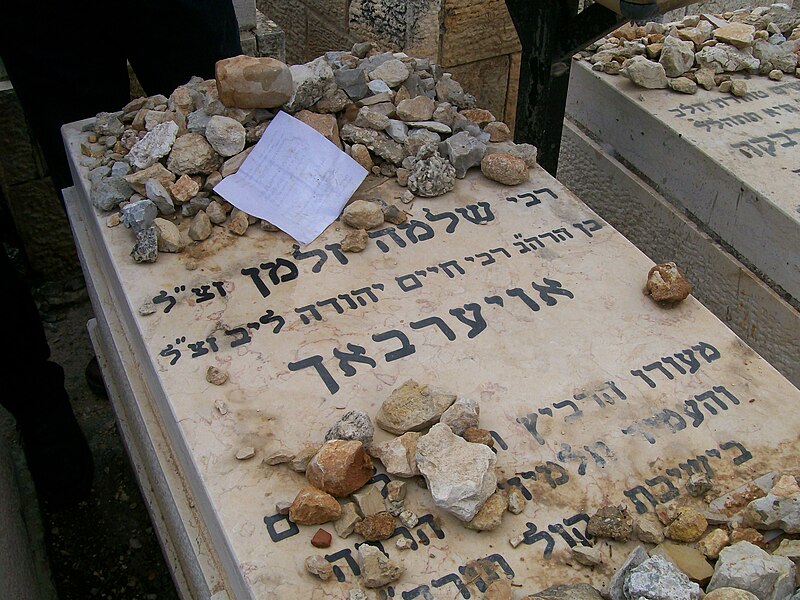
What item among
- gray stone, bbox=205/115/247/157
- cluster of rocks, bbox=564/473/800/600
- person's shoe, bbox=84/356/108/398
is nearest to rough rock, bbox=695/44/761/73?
gray stone, bbox=205/115/247/157

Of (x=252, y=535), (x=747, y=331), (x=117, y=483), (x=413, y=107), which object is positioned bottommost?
(x=117, y=483)

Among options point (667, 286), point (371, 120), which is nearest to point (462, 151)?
point (371, 120)

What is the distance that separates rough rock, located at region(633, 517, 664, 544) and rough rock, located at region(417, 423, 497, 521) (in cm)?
22

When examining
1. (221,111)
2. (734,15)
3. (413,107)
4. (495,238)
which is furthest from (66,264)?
(734,15)

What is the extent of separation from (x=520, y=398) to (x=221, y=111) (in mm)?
1048

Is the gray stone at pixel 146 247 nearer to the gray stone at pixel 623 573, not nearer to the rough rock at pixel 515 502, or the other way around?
the rough rock at pixel 515 502

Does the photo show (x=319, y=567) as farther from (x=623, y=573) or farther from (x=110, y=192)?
(x=110, y=192)

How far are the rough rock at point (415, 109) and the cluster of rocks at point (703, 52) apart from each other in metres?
0.72

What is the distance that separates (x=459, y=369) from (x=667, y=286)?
47cm

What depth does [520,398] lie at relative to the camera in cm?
146

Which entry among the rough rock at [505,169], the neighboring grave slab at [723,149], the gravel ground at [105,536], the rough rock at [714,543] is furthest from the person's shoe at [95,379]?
the rough rock at [714,543]

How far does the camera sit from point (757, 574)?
1.09 meters

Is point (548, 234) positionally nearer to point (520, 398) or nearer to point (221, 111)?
point (520, 398)

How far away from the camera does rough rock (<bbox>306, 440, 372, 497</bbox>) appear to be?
125cm
